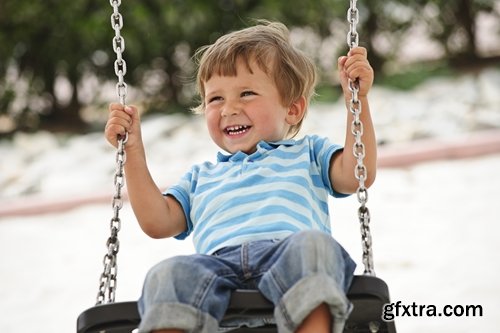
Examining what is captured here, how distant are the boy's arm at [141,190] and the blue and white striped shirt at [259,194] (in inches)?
1.6

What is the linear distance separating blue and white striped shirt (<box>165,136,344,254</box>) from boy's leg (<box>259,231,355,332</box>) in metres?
0.22

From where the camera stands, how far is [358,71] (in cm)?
223

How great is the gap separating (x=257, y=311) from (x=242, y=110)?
0.65 m

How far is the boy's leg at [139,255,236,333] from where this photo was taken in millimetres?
1844

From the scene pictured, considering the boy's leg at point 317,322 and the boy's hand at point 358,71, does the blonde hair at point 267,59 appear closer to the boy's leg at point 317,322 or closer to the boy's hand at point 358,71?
the boy's hand at point 358,71

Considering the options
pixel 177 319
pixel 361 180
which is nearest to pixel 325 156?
pixel 361 180

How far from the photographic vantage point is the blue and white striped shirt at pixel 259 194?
2.14 metres

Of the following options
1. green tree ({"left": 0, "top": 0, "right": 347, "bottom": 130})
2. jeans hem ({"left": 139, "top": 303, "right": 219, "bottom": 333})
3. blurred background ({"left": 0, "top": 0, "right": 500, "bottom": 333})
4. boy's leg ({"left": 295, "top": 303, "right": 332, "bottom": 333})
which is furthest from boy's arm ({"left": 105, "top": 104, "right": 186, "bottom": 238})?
green tree ({"left": 0, "top": 0, "right": 347, "bottom": 130})

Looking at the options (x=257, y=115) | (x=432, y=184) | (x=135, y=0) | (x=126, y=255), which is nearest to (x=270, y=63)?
(x=257, y=115)

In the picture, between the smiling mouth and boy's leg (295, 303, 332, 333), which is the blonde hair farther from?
boy's leg (295, 303, 332, 333)

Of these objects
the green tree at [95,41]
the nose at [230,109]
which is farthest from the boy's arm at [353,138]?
the green tree at [95,41]

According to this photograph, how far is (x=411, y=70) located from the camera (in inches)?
307

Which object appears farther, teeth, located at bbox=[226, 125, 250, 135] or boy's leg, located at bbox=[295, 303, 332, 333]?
teeth, located at bbox=[226, 125, 250, 135]

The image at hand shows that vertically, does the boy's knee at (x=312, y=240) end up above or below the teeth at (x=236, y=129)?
below
